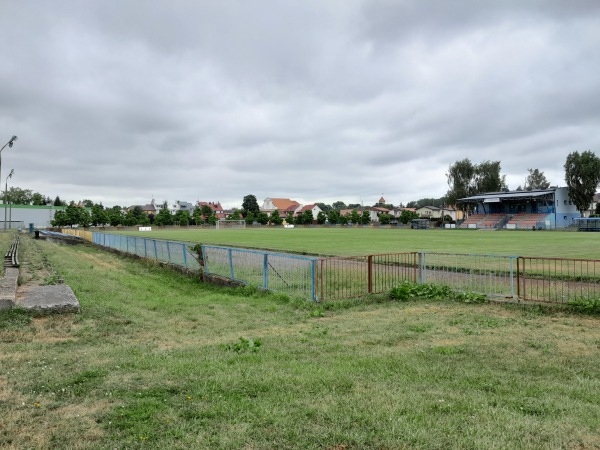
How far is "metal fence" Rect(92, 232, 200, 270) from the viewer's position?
16.5 metres

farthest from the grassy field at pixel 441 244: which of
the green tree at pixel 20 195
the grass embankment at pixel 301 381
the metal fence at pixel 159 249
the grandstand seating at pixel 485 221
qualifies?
the green tree at pixel 20 195

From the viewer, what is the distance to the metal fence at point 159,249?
16469mm

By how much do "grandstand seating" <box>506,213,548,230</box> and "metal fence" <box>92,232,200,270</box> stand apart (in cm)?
5999

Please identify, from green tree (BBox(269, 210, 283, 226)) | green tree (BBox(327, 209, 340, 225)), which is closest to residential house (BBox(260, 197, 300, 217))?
green tree (BBox(269, 210, 283, 226))

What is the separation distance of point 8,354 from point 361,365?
457 cm

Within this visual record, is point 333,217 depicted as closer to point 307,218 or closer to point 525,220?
point 307,218

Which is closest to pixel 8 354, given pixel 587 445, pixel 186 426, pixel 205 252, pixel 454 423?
pixel 186 426

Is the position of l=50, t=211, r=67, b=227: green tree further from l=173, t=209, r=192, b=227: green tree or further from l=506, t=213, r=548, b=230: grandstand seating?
l=506, t=213, r=548, b=230: grandstand seating

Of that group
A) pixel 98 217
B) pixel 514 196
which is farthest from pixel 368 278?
pixel 98 217

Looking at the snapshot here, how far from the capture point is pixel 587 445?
3252 millimetres

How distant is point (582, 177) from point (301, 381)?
280 ft

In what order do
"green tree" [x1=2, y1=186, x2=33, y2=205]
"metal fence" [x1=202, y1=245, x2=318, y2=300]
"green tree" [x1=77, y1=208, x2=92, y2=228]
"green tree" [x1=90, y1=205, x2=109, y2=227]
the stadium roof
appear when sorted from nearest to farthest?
"metal fence" [x1=202, y1=245, x2=318, y2=300], the stadium roof, "green tree" [x1=77, y1=208, x2=92, y2=228], "green tree" [x1=90, y1=205, x2=109, y2=227], "green tree" [x1=2, y1=186, x2=33, y2=205]

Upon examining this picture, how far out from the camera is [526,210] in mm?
75625

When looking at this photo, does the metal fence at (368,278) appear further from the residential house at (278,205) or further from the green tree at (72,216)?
the residential house at (278,205)
